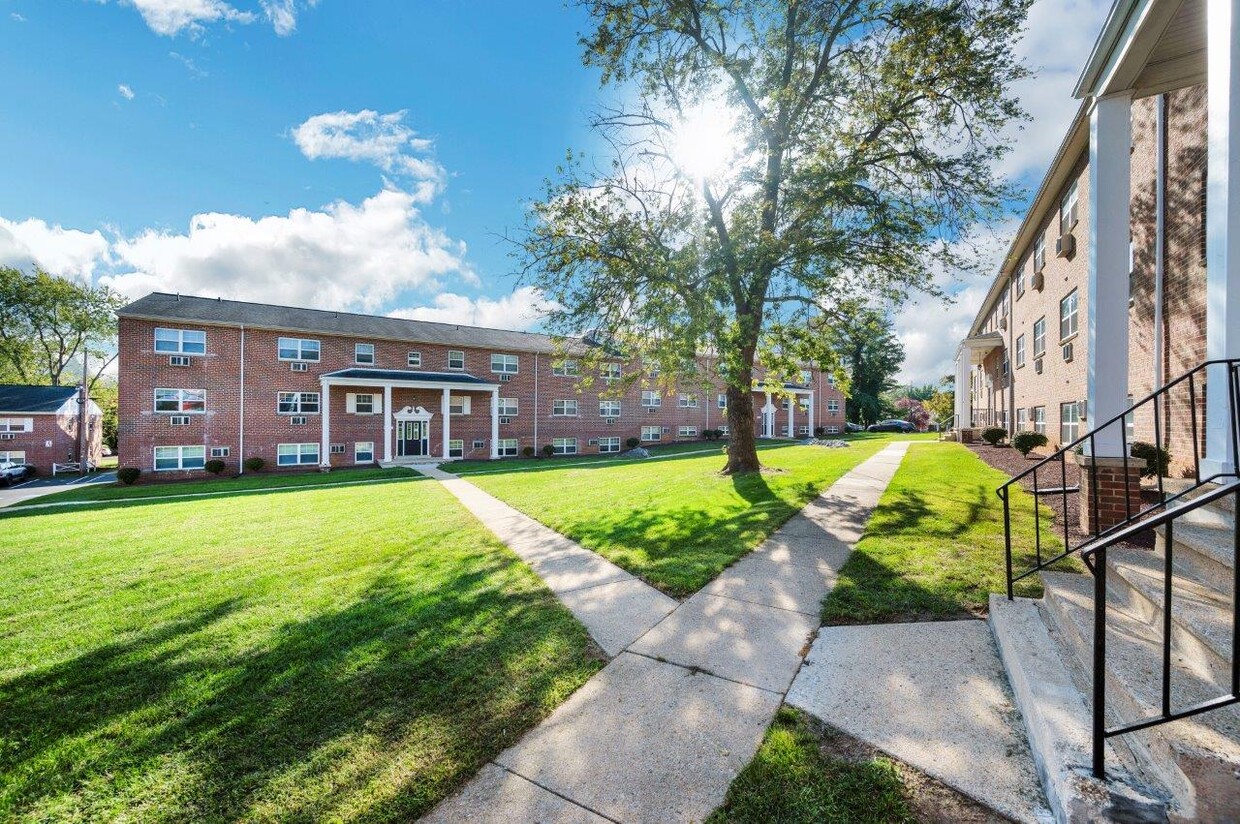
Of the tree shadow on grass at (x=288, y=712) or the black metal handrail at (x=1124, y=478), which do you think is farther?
the black metal handrail at (x=1124, y=478)

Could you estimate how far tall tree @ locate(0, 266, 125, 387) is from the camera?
113ft

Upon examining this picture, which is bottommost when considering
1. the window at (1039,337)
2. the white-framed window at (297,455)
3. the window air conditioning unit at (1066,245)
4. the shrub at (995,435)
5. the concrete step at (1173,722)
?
the white-framed window at (297,455)

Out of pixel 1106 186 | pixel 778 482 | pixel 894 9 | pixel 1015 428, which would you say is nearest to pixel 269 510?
pixel 778 482

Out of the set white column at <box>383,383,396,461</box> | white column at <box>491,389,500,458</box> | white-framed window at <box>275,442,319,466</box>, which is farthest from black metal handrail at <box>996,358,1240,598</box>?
white-framed window at <box>275,442,319,466</box>

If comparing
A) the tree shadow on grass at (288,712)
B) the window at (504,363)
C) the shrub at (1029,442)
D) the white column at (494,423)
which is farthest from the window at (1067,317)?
the window at (504,363)

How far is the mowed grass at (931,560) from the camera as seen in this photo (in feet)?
13.8

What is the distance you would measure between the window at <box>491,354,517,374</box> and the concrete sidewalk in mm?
25120

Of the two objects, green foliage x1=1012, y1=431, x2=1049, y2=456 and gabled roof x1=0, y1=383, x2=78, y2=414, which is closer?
green foliage x1=1012, y1=431, x2=1049, y2=456

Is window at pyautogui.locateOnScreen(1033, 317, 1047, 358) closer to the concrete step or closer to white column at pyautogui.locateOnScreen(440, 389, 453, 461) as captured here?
the concrete step

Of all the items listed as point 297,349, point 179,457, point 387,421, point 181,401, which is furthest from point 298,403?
point 179,457

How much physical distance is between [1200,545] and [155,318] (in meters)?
30.2

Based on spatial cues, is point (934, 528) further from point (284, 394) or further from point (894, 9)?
point (284, 394)

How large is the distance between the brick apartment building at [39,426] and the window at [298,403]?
19391 mm

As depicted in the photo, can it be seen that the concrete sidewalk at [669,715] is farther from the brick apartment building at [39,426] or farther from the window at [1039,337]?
the brick apartment building at [39,426]
